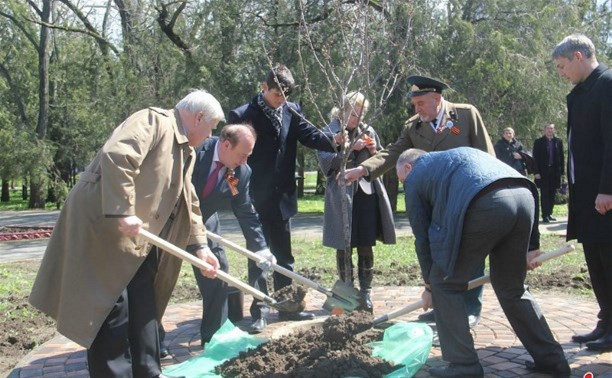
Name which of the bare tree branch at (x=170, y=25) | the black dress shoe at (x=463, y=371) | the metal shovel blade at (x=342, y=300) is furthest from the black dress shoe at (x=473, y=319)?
the bare tree branch at (x=170, y=25)

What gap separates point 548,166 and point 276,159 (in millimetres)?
10046

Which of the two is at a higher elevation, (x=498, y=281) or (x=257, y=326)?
(x=498, y=281)

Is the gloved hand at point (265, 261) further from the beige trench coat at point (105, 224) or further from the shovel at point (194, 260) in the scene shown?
the beige trench coat at point (105, 224)

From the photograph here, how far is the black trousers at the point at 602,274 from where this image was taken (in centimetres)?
455

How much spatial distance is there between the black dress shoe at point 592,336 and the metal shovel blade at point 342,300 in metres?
1.62

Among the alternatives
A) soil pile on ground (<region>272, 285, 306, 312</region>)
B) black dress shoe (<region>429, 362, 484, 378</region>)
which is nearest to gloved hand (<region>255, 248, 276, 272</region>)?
soil pile on ground (<region>272, 285, 306, 312</region>)

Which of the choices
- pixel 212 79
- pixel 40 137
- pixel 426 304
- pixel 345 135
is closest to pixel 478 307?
pixel 426 304

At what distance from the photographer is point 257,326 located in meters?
5.36

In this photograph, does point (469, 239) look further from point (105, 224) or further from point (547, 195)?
point (547, 195)

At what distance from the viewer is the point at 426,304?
4.32 m

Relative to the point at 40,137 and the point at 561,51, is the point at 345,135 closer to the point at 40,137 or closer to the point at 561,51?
the point at 561,51

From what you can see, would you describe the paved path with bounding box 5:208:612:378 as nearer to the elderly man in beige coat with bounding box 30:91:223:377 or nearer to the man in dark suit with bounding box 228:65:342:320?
the man in dark suit with bounding box 228:65:342:320

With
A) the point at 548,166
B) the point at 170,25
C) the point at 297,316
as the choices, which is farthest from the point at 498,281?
the point at 170,25

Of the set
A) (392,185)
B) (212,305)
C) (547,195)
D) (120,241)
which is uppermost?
(120,241)
